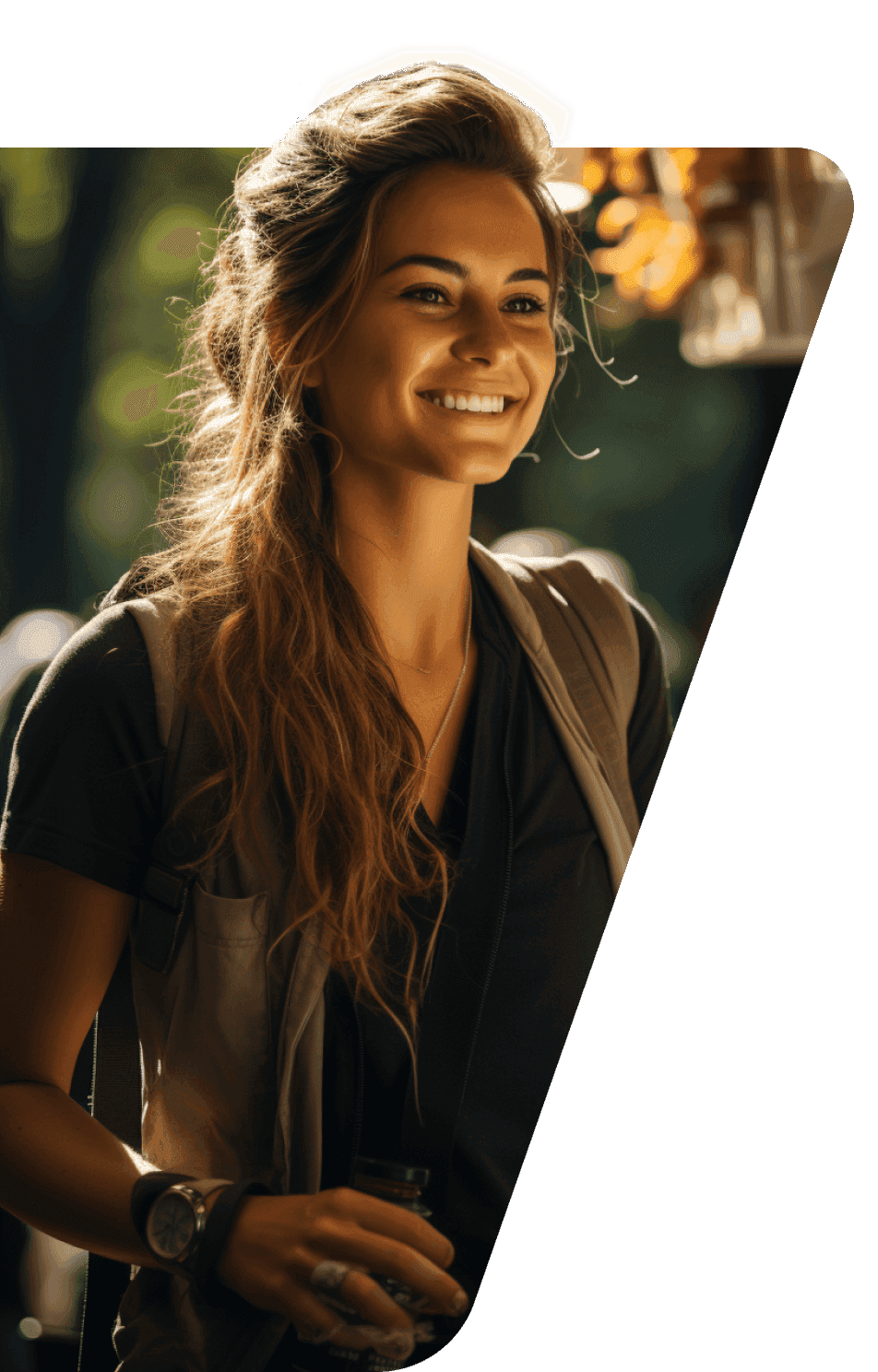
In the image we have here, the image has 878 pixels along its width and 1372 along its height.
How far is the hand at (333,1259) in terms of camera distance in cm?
150

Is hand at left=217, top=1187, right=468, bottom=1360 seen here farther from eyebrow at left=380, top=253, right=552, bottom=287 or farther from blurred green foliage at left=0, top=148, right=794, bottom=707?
eyebrow at left=380, top=253, right=552, bottom=287

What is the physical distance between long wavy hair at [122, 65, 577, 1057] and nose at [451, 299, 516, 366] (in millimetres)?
105

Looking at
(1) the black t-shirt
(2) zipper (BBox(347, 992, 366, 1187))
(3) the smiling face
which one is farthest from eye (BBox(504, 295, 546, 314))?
(2) zipper (BBox(347, 992, 366, 1187))

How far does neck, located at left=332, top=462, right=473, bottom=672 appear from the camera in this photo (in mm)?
1563

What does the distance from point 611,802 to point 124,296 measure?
939 millimetres

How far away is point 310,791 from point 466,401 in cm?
53

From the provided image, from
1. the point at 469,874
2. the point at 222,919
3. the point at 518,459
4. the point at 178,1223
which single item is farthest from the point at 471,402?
the point at 178,1223

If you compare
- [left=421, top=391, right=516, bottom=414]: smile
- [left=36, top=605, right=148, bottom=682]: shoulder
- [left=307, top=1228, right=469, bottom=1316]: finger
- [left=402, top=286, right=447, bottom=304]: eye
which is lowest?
[left=307, top=1228, right=469, bottom=1316]: finger

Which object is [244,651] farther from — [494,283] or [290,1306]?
[290,1306]

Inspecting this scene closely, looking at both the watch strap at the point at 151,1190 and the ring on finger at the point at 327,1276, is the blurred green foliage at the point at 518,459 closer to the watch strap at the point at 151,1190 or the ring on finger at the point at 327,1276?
the watch strap at the point at 151,1190

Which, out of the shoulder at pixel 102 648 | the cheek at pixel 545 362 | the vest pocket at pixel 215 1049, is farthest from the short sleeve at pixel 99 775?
the cheek at pixel 545 362

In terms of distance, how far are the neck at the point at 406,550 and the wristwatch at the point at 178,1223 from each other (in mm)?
719

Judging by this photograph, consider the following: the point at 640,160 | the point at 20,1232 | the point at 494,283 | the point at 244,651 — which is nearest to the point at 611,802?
the point at 244,651

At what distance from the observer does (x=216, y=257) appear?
1.60 meters
